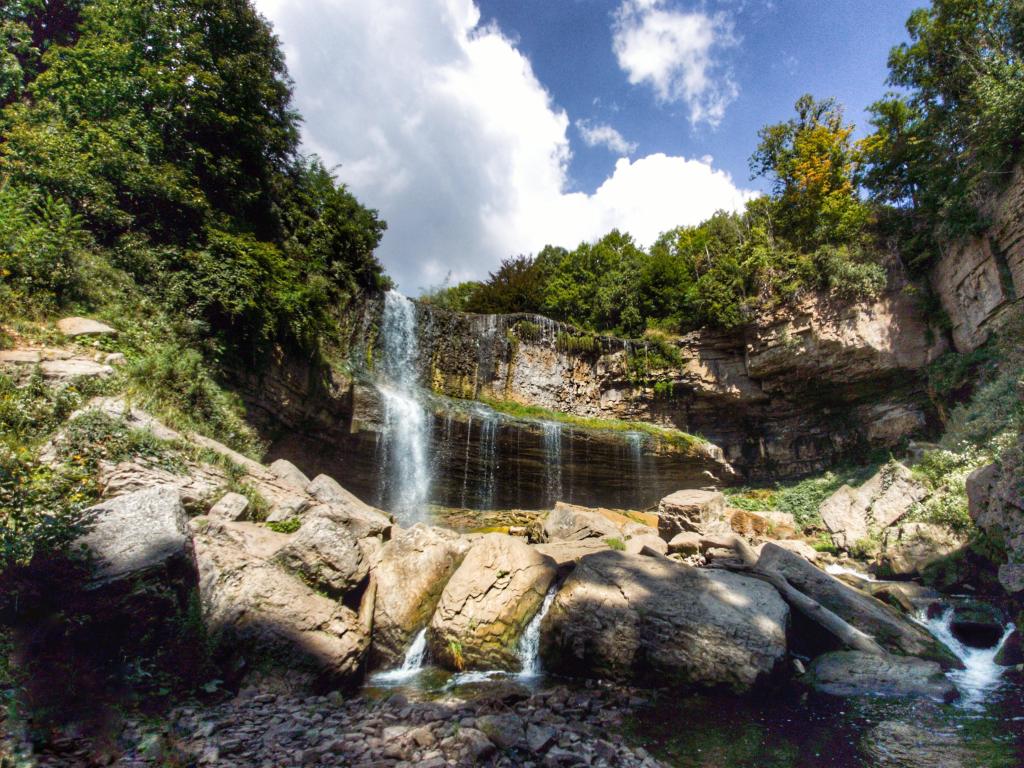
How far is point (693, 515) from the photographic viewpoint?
13.6 m

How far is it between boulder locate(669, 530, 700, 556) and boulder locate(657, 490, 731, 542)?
12.3ft

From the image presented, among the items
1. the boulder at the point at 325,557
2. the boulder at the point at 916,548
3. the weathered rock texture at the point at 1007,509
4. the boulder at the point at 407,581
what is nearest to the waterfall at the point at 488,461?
the boulder at the point at 407,581

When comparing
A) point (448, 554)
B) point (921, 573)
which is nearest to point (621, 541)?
point (448, 554)

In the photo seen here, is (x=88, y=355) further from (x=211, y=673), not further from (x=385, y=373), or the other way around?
(x=385, y=373)

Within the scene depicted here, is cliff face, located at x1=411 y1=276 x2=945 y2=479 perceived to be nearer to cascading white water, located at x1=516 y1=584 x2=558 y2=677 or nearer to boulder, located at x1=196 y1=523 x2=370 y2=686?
cascading white water, located at x1=516 y1=584 x2=558 y2=677

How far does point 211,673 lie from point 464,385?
17029 mm

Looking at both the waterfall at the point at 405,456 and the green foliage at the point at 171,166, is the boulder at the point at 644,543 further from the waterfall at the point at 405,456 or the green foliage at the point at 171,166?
the green foliage at the point at 171,166

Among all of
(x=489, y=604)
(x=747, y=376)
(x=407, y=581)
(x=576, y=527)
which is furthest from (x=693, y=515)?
(x=747, y=376)

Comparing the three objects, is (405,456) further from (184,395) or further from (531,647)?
(531,647)

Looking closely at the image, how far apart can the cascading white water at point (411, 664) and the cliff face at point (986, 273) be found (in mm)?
19570

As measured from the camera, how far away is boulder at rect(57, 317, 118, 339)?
7672 millimetres

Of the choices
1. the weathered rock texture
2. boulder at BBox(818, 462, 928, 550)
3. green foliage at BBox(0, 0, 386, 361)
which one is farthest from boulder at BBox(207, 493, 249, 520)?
boulder at BBox(818, 462, 928, 550)

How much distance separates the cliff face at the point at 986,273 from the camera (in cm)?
1391

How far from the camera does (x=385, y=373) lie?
18.6m
